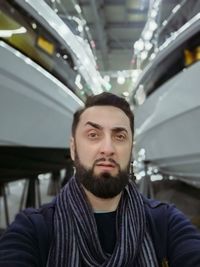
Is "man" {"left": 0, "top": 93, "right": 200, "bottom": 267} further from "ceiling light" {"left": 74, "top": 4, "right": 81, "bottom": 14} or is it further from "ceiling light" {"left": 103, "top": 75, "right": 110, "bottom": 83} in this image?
"ceiling light" {"left": 103, "top": 75, "right": 110, "bottom": 83}

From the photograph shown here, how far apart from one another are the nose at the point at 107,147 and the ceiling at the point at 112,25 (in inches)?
76.6

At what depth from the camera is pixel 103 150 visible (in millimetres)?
1136

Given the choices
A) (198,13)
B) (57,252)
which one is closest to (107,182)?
(57,252)

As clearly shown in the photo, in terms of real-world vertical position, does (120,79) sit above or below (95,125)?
above

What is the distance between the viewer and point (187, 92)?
2523 millimetres

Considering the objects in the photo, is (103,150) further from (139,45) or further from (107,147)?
(139,45)

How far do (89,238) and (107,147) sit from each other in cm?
24

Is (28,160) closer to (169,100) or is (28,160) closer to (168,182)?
(169,100)

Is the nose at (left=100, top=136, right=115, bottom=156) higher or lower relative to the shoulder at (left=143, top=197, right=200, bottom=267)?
higher

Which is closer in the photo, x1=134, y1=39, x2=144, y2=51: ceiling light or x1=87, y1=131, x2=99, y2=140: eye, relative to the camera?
x1=87, y1=131, x2=99, y2=140: eye

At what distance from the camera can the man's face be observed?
3.71 feet

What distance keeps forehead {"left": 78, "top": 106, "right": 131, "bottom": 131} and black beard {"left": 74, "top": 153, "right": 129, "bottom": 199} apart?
11 centimetres

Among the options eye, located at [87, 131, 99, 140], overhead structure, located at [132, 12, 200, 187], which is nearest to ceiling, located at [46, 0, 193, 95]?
overhead structure, located at [132, 12, 200, 187]

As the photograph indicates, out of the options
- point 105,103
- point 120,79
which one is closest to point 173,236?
point 105,103
